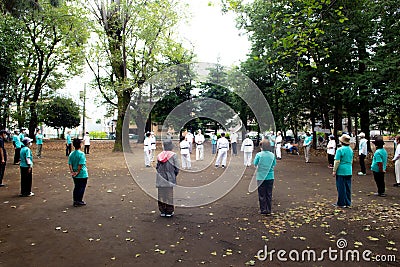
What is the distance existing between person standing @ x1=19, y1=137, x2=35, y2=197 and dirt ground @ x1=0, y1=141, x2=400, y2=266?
328 mm

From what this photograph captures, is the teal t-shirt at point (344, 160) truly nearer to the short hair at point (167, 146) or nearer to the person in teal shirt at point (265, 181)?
the person in teal shirt at point (265, 181)

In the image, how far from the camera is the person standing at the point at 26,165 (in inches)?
328

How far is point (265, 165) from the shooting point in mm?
6941

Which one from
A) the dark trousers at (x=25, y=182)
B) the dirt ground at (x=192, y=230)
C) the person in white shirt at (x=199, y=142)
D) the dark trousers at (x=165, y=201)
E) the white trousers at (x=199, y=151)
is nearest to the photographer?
the dirt ground at (x=192, y=230)

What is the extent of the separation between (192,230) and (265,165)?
232 cm

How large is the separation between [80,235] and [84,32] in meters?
21.4

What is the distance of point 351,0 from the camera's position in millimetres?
12031

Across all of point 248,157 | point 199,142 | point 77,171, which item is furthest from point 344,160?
point 199,142

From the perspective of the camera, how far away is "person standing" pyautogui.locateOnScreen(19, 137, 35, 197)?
328 inches

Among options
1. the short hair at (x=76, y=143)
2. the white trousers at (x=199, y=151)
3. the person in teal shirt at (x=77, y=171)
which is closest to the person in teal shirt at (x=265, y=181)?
the person in teal shirt at (x=77, y=171)

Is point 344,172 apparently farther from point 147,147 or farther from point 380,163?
point 147,147

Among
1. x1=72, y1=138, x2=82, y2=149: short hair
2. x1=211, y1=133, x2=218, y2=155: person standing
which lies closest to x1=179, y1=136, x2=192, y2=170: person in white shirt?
x1=72, y1=138, x2=82, y2=149: short hair

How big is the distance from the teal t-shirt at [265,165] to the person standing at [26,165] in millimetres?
6314

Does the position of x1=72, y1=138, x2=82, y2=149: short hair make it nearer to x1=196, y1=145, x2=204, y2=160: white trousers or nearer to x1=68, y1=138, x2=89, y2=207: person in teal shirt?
x1=68, y1=138, x2=89, y2=207: person in teal shirt
